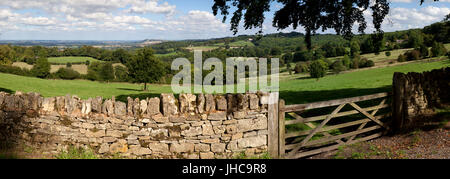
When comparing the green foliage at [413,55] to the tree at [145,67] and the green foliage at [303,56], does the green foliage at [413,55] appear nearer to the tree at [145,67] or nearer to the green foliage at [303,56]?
the green foliage at [303,56]

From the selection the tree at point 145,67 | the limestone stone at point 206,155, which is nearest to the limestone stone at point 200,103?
the limestone stone at point 206,155

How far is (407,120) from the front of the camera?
8641 mm

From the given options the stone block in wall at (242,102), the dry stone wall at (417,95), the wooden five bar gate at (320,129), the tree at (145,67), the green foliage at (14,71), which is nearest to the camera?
the stone block in wall at (242,102)

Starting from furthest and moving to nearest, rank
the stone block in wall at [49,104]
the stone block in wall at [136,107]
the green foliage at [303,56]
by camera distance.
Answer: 1. the green foliage at [303,56]
2. the stone block in wall at [49,104]
3. the stone block in wall at [136,107]

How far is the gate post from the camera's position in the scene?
6691 millimetres

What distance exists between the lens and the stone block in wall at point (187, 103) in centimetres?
627

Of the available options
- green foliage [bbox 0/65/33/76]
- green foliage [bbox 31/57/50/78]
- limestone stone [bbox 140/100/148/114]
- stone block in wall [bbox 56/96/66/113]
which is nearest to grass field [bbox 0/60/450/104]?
limestone stone [bbox 140/100/148/114]

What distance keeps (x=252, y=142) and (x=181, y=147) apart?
1.80 metres

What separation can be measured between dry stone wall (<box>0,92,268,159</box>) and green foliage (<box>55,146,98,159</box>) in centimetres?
12

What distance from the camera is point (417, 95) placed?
29.3ft

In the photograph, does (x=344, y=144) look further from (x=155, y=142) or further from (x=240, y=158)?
(x=155, y=142)

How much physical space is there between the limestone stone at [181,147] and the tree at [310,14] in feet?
27.1

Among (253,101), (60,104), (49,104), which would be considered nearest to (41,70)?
(49,104)

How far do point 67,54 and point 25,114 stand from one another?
10596cm
